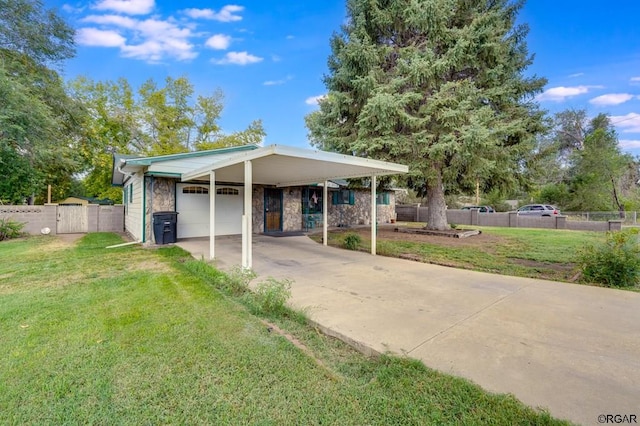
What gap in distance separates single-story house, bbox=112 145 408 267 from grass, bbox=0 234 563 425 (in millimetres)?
2474

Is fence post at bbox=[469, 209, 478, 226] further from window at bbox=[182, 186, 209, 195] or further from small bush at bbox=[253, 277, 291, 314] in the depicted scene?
small bush at bbox=[253, 277, 291, 314]

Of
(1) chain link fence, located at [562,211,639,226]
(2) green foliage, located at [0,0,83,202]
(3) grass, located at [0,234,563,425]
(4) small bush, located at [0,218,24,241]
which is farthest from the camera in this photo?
(1) chain link fence, located at [562,211,639,226]

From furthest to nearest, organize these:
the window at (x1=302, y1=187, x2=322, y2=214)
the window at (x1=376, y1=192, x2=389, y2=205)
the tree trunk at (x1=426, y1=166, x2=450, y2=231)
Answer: the window at (x1=376, y1=192, x2=389, y2=205)
the window at (x1=302, y1=187, x2=322, y2=214)
the tree trunk at (x1=426, y1=166, x2=450, y2=231)

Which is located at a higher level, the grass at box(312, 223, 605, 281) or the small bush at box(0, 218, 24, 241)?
the small bush at box(0, 218, 24, 241)

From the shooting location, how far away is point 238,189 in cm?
1184

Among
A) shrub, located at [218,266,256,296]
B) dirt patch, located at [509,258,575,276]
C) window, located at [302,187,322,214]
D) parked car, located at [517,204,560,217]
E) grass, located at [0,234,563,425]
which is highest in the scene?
window, located at [302,187,322,214]

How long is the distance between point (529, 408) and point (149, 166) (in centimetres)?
1001

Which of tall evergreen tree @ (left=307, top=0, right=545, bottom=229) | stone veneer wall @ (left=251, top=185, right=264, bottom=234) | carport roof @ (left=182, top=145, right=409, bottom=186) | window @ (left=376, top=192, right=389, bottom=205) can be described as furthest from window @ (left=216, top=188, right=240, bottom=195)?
window @ (left=376, top=192, right=389, bottom=205)

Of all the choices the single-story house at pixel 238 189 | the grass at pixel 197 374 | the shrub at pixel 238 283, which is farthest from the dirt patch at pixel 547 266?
the shrub at pixel 238 283

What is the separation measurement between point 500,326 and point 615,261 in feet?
11.3

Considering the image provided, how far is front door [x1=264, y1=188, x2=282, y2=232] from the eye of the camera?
1275cm

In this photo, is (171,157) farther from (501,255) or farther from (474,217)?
(474,217)

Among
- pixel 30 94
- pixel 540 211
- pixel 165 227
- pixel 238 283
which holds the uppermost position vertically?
pixel 30 94

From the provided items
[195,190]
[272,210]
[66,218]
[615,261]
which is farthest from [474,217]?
[66,218]
